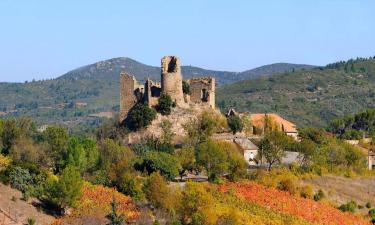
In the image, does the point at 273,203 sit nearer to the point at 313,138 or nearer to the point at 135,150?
the point at 135,150

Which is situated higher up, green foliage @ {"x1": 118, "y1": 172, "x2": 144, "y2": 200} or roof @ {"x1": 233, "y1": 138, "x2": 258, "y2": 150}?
→ roof @ {"x1": 233, "y1": 138, "x2": 258, "y2": 150}

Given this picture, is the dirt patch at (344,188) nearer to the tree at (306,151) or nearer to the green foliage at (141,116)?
the tree at (306,151)

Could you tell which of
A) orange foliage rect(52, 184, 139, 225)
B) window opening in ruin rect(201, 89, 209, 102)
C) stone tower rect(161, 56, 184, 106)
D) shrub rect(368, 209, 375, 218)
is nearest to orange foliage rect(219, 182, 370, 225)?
shrub rect(368, 209, 375, 218)

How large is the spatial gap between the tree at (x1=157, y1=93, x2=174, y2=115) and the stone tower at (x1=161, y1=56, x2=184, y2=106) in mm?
717

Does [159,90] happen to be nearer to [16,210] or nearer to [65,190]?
[65,190]

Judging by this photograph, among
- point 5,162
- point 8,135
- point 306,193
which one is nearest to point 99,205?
point 5,162

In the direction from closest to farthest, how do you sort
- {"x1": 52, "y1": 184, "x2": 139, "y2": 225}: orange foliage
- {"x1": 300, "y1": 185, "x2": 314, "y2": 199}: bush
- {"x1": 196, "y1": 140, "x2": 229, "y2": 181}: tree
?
{"x1": 52, "y1": 184, "x2": 139, "y2": 225}: orange foliage < {"x1": 196, "y1": 140, "x2": 229, "y2": 181}: tree < {"x1": 300, "y1": 185, "x2": 314, "y2": 199}: bush

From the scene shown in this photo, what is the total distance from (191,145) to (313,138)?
17668mm

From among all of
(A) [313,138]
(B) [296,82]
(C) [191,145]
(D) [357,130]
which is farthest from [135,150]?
(B) [296,82]

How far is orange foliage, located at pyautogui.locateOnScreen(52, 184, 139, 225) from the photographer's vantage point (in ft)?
144

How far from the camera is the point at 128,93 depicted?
73.4 meters

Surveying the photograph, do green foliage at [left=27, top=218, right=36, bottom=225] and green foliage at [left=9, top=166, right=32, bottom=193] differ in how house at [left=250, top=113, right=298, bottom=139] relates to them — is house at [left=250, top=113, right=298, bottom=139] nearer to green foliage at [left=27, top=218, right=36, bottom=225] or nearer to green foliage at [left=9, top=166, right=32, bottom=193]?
green foliage at [left=9, top=166, right=32, bottom=193]

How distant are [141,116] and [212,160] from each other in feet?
49.0

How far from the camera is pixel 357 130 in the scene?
348 ft
